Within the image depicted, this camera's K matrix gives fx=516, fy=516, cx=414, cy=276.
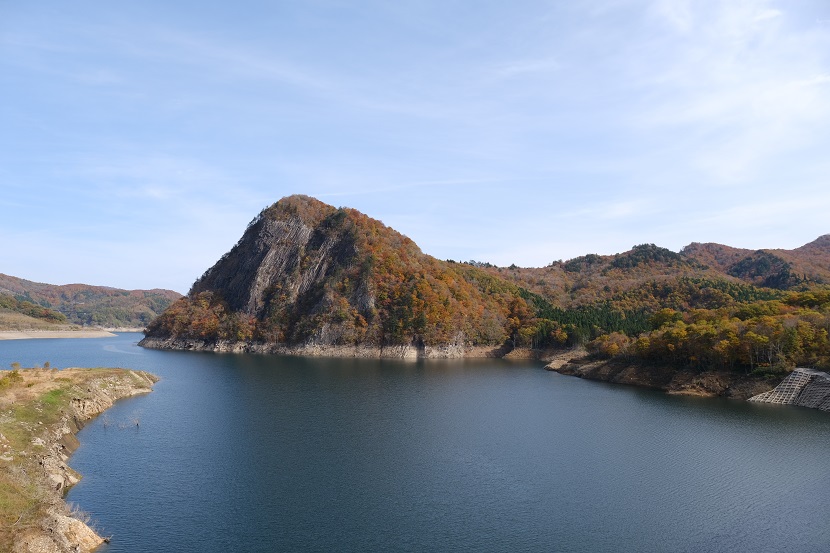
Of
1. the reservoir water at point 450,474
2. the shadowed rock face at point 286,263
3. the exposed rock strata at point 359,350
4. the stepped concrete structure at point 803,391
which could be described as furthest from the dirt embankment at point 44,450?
the shadowed rock face at point 286,263

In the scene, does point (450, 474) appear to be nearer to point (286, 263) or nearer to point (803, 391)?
point (803, 391)

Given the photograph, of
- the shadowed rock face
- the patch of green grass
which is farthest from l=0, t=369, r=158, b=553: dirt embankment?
the shadowed rock face

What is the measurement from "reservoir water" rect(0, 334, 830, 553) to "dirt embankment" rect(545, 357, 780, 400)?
6384 millimetres

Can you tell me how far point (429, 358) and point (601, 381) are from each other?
53569 mm

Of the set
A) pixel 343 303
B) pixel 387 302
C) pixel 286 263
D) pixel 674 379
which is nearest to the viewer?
pixel 674 379

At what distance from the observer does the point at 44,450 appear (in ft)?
134

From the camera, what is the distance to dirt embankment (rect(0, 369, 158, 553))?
2681 centimetres

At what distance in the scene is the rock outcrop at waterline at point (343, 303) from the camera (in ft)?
504

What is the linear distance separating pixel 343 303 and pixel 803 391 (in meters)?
118

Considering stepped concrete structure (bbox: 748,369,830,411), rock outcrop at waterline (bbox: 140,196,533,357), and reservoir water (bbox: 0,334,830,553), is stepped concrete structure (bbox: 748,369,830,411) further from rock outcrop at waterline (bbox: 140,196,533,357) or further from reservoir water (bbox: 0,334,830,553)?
rock outcrop at waterline (bbox: 140,196,533,357)

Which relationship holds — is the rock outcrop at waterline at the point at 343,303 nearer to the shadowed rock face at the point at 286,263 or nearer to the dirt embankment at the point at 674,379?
the shadowed rock face at the point at 286,263

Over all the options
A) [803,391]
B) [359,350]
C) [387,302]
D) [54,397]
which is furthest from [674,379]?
[54,397]

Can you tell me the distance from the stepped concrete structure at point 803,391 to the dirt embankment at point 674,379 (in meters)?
1.88

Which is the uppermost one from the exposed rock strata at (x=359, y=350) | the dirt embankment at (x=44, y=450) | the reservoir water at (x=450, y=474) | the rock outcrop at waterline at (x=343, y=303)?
the rock outcrop at waterline at (x=343, y=303)
